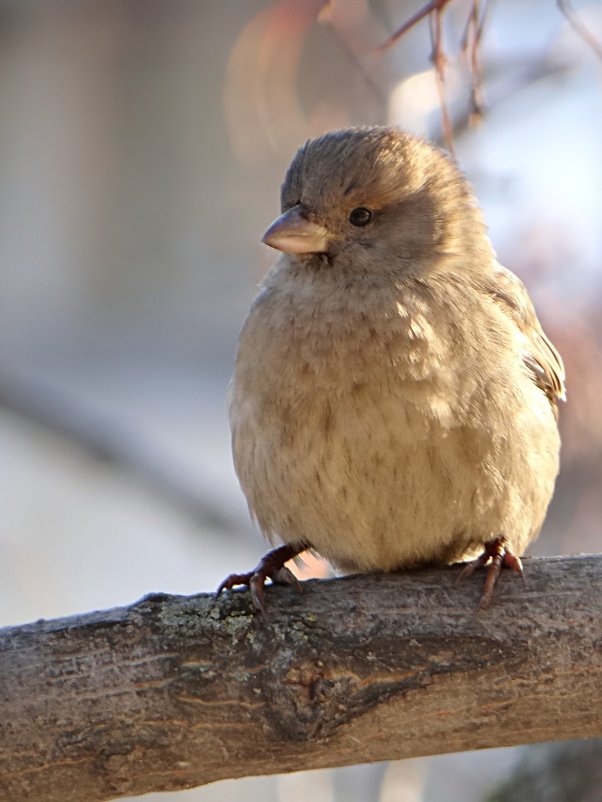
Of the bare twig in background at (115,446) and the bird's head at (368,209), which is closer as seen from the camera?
the bird's head at (368,209)

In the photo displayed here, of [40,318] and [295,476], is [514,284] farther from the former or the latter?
[40,318]

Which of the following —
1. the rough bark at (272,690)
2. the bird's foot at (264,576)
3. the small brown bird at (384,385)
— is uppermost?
the small brown bird at (384,385)

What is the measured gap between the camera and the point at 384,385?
135 inches

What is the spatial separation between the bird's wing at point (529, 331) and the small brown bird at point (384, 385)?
0.04ft

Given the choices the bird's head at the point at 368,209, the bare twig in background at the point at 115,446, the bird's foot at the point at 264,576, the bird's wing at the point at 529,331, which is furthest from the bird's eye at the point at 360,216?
the bare twig in background at the point at 115,446

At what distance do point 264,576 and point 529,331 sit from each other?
1.15 metres

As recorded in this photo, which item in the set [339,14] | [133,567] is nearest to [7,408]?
[133,567]

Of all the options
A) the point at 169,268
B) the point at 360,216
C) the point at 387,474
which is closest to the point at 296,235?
the point at 360,216

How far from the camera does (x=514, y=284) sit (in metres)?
3.99

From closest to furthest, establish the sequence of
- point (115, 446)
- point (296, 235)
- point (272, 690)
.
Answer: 1. point (272, 690)
2. point (296, 235)
3. point (115, 446)

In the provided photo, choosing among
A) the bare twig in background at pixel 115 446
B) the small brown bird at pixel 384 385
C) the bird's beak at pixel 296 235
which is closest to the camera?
the small brown bird at pixel 384 385

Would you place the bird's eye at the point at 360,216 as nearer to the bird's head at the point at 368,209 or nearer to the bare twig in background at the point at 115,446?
the bird's head at the point at 368,209

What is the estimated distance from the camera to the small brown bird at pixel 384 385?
3.44m

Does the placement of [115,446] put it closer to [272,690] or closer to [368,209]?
[368,209]
